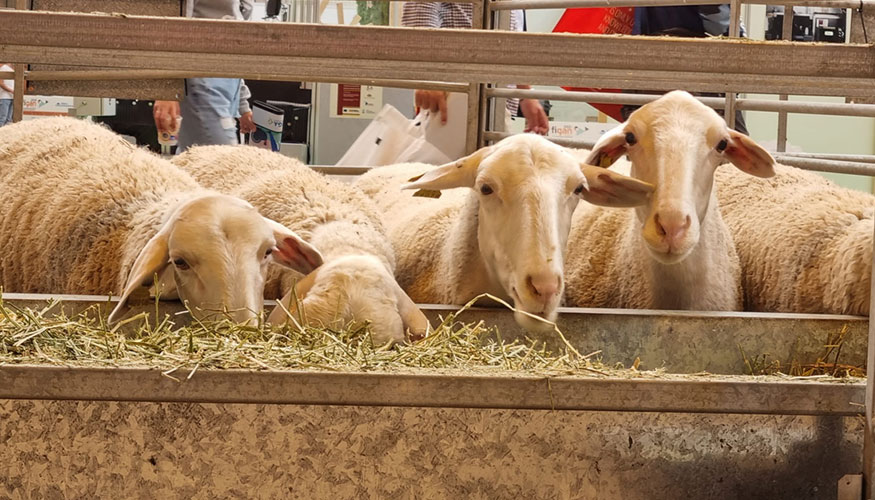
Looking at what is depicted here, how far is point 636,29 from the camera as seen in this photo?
5.73 m

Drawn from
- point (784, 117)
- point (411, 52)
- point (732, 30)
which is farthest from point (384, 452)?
Answer: point (784, 117)

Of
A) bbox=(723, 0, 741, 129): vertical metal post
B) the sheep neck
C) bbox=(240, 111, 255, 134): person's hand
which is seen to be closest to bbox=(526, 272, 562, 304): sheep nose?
the sheep neck

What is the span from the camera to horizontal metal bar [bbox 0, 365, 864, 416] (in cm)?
181

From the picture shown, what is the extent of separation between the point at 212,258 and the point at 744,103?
3255 mm

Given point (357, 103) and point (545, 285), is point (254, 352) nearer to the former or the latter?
point (545, 285)

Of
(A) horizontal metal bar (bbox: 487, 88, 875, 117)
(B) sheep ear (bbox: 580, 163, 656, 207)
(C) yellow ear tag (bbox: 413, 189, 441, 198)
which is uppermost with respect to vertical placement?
(A) horizontal metal bar (bbox: 487, 88, 875, 117)

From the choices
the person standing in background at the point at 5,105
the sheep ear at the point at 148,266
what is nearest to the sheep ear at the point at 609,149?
the sheep ear at the point at 148,266

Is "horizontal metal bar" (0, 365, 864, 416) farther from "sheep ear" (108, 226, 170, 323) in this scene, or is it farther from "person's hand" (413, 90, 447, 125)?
"person's hand" (413, 90, 447, 125)

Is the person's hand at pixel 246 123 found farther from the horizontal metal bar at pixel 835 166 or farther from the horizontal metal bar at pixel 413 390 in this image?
the horizontal metal bar at pixel 413 390

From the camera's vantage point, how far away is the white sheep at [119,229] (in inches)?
110

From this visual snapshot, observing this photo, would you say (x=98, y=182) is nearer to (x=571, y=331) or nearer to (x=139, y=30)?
(x=571, y=331)

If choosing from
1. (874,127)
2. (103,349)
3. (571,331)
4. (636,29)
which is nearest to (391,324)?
(571,331)

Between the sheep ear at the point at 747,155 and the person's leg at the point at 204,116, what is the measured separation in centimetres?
348

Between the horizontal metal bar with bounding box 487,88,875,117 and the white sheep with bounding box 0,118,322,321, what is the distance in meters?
2.44
